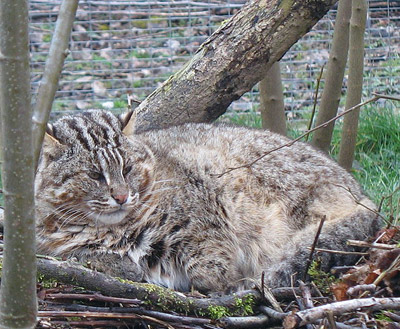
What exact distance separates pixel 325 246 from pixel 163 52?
6.85 m

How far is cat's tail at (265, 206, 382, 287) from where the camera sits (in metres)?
3.99

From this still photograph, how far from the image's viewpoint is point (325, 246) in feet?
13.5

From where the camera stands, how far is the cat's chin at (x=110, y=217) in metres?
4.20

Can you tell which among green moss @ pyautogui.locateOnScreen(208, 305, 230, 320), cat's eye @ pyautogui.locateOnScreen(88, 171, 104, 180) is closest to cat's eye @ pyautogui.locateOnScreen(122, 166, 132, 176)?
cat's eye @ pyautogui.locateOnScreen(88, 171, 104, 180)

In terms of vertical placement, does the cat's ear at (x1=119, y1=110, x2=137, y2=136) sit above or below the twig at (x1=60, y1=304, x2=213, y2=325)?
above

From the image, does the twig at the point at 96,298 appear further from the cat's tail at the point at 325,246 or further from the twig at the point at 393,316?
the twig at the point at 393,316

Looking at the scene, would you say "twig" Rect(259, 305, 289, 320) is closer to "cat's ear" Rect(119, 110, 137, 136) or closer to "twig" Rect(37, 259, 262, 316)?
"twig" Rect(37, 259, 262, 316)

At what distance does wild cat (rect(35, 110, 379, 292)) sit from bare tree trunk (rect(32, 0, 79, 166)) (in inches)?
67.4

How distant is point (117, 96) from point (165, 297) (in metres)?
6.71

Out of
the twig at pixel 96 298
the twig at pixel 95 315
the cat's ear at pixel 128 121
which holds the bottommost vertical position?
the twig at pixel 95 315

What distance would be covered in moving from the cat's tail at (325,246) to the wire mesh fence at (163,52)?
3.76 m

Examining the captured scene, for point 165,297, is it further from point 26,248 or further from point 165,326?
point 26,248

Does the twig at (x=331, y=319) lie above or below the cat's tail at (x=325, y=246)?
above

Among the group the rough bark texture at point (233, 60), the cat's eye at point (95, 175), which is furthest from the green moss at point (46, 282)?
the rough bark texture at point (233, 60)
